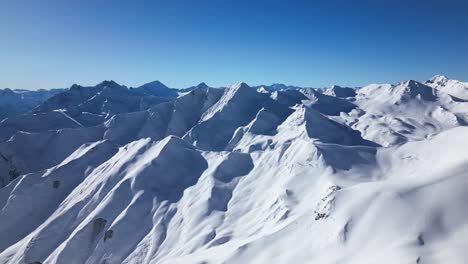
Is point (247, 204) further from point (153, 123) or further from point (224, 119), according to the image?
point (153, 123)

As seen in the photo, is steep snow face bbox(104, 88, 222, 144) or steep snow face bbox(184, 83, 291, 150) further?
steep snow face bbox(104, 88, 222, 144)

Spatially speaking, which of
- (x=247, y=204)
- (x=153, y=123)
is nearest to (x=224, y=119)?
(x=153, y=123)

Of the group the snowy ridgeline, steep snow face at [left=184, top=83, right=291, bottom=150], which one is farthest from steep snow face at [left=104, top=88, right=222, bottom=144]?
the snowy ridgeline

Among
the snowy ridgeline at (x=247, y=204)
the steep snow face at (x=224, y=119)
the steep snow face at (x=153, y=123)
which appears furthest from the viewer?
the steep snow face at (x=153, y=123)

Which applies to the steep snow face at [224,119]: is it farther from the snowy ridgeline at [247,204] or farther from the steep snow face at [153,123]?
the snowy ridgeline at [247,204]

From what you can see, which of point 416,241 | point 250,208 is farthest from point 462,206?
point 250,208

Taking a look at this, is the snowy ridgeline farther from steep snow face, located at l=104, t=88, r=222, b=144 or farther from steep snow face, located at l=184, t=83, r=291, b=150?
steep snow face, located at l=104, t=88, r=222, b=144

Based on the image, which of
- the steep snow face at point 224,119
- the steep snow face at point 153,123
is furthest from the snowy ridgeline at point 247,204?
the steep snow face at point 153,123

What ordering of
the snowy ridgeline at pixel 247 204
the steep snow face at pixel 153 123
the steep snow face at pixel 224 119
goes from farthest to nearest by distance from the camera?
the steep snow face at pixel 153 123, the steep snow face at pixel 224 119, the snowy ridgeline at pixel 247 204

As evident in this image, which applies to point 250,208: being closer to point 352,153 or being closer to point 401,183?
point 352,153

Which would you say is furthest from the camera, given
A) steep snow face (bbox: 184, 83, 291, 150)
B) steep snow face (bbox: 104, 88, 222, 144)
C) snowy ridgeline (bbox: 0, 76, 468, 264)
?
steep snow face (bbox: 104, 88, 222, 144)

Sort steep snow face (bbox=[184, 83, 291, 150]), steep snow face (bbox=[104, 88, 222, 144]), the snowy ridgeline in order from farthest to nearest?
steep snow face (bbox=[104, 88, 222, 144])
steep snow face (bbox=[184, 83, 291, 150])
the snowy ridgeline
